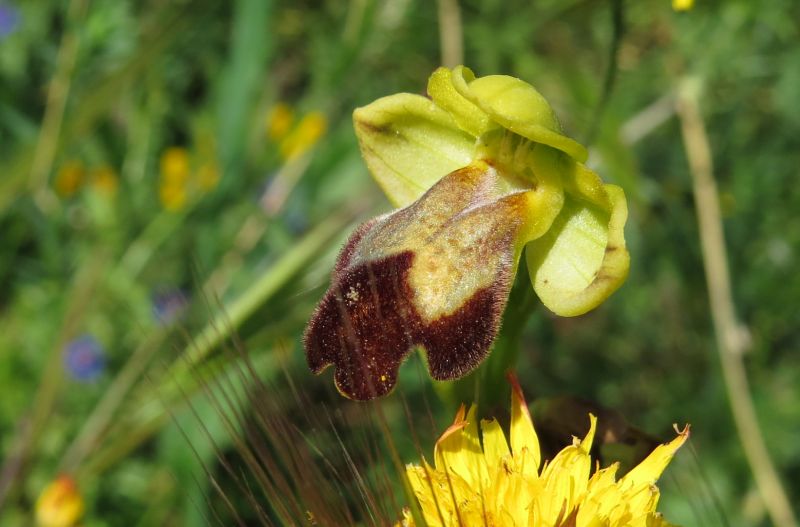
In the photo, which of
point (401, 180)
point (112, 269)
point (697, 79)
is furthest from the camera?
point (112, 269)

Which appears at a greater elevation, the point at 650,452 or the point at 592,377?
the point at 650,452

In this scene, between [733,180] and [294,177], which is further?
[294,177]

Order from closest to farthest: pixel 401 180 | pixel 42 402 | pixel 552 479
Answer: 1. pixel 552 479
2. pixel 401 180
3. pixel 42 402

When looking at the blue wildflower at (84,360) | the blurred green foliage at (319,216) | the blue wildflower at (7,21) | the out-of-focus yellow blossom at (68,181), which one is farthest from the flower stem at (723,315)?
the blue wildflower at (7,21)

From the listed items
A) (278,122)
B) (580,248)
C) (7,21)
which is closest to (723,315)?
(580,248)

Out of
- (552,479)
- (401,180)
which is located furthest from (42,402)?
(552,479)

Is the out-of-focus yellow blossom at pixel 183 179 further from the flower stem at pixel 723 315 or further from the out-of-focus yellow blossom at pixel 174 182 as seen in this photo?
the flower stem at pixel 723 315

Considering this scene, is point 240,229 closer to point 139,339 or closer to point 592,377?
point 139,339

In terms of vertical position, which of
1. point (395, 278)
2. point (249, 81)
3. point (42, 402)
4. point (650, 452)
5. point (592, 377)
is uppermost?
point (249, 81)
